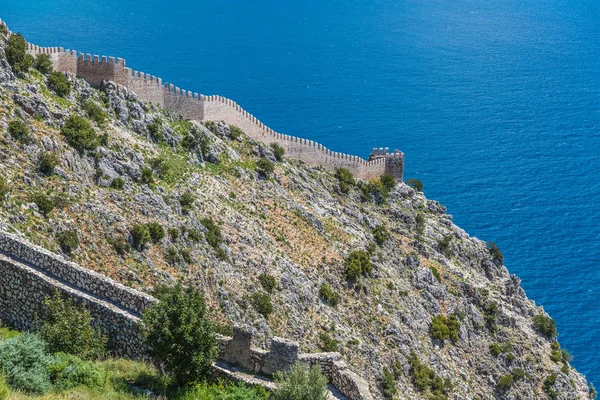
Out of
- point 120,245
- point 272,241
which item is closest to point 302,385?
point 120,245

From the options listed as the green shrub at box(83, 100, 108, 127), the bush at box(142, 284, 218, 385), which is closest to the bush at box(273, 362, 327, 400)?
the bush at box(142, 284, 218, 385)

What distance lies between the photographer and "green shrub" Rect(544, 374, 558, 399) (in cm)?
6556

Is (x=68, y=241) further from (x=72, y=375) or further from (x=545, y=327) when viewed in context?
(x=545, y=327)

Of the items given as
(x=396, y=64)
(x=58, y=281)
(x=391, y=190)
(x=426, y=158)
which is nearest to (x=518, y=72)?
(x=396, y=64)

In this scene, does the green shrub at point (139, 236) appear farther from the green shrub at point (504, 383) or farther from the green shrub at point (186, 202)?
the green shrub at point (504, 383)

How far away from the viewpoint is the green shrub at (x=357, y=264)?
58.0 meters

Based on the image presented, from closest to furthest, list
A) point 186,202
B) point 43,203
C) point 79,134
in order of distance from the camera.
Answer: point 43,203 → point 79,134 → point 186,202

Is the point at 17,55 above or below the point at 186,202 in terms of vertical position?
above

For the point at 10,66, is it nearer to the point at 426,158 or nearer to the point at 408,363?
the point at 408,363

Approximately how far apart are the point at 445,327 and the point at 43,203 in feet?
99.8

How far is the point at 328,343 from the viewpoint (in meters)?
49.7

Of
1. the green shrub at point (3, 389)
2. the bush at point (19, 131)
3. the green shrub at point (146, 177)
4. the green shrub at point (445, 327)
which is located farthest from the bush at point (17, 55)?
the green shrub at point (3, 389)

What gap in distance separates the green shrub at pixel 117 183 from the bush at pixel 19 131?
512 centimetres

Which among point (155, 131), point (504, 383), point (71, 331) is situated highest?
point (155, 131)
